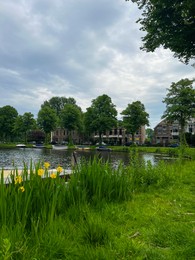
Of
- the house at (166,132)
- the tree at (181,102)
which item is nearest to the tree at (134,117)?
the tree at (181,102)

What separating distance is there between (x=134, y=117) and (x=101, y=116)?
356 inches

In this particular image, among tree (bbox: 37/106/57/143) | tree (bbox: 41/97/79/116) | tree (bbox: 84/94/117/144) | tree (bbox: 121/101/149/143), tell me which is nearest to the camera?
tree (bbox: 121/101/149/143)

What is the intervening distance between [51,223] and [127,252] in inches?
38.3

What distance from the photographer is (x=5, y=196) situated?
2756 millimetres

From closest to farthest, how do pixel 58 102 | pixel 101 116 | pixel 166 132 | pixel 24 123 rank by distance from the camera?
pixel 101 116
pixel 24 123
pixel 166 132
pixel 58 102

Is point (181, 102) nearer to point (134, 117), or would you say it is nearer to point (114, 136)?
point (134, 117)

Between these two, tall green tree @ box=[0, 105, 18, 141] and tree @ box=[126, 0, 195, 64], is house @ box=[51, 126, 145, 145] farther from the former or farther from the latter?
tree @ box=[126, 0, 195, 64]

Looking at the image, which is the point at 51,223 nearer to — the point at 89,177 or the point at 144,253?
the point at 144,253

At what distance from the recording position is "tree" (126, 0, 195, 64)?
11778 mm

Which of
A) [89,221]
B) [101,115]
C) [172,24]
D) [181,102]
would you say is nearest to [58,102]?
[101,115]

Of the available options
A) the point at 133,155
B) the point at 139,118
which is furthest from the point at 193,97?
the point at 133,155

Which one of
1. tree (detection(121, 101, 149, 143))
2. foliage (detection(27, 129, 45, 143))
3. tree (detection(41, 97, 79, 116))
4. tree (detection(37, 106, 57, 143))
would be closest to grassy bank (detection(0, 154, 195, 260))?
tree (detection(121, 101, 149, 143))

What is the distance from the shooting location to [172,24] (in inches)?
505

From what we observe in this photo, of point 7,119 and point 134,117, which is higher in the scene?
point 7,119
